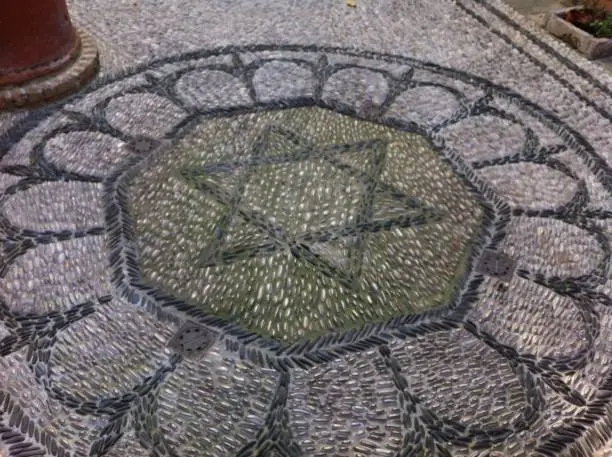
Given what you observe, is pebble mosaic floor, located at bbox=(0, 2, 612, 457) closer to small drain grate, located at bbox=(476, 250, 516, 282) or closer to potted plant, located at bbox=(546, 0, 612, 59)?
small drain grate, located at bbox=(476, 250, 516, 282)

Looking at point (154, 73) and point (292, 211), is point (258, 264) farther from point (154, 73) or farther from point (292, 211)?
point (154, 73)

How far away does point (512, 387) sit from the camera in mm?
1224

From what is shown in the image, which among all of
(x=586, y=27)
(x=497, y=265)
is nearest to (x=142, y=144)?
(x=497, y=265)

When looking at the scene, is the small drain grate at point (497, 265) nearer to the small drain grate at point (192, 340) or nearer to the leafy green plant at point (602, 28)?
the small drain grate at point (192, 340)

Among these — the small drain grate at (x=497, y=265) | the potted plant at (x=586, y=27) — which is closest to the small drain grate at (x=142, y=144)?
the small drain grate at (x=497, y=265)

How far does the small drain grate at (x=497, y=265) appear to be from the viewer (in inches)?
57.4

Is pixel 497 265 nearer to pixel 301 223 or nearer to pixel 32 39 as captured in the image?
pixel 301 223

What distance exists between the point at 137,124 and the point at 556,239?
51.0 inches

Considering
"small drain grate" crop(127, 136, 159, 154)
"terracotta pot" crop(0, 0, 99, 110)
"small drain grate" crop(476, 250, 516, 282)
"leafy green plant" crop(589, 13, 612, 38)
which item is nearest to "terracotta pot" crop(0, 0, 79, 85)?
"terracotta pot" crop(0, 0, 99, 110)

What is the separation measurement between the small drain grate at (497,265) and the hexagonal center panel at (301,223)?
0.14 feet

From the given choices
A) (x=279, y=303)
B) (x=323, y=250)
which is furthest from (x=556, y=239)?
(x=279, y=303)

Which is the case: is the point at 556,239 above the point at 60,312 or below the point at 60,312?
above

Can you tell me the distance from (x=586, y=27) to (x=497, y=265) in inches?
65.3

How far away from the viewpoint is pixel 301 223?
1.55m
